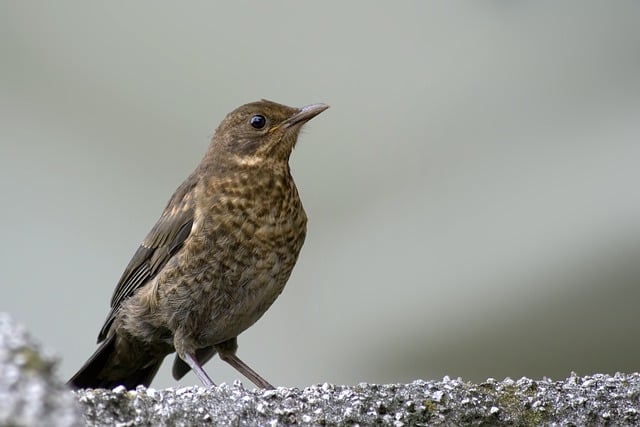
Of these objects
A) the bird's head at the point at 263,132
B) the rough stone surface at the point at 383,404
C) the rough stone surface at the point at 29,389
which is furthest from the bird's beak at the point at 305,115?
the rough stone surface at the point at 29,389

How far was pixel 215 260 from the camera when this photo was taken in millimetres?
3254

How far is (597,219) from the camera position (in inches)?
148

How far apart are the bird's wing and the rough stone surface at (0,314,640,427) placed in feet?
5.74

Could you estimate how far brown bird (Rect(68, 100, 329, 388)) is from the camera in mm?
3268

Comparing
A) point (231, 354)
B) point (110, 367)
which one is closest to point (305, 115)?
point (231, 354)

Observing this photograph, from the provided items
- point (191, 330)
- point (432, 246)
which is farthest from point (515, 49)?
point (191, 330)

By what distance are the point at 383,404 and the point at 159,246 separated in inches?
80.8

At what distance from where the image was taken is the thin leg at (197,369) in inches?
126

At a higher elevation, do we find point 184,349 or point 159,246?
point 159,246

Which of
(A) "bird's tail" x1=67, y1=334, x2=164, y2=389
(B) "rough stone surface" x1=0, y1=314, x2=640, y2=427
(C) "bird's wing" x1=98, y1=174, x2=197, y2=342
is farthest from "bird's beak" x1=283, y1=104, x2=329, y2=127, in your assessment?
(B) "rough stone surface" x1=0, y1=314, x2=640, y2=427

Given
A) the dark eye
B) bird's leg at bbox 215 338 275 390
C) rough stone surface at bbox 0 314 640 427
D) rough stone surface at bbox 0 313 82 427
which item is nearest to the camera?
rough stone surface at bbox 0 313 82 427

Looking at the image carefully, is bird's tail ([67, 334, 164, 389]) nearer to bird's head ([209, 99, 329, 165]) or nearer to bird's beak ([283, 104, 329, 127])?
bird's head ([209, 99, 329, 165])

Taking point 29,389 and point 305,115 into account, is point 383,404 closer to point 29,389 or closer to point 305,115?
point 29,389

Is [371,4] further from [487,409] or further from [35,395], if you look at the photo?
[35,395]
